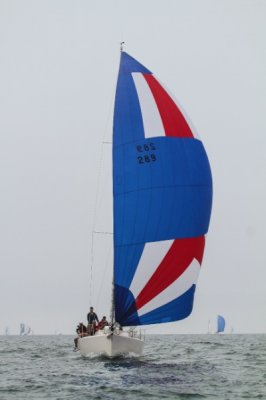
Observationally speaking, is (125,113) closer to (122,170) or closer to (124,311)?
(122,170)

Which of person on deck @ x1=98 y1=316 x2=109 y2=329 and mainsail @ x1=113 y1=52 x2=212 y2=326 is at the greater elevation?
mainsail @ x1=113 y1=52 x2=212 y2=326

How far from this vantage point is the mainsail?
22.8m

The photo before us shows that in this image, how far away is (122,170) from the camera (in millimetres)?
23750

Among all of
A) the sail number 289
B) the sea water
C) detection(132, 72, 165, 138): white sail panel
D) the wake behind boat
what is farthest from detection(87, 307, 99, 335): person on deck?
detection(132, 72, 165, 138): white sail panel

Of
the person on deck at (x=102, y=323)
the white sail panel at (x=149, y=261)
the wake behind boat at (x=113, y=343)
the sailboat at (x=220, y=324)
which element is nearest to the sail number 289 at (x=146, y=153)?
the white sail panel at (x=149, y=261)

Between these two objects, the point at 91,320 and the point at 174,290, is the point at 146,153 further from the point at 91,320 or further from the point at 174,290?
the point at 91,320

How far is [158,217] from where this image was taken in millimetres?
22922

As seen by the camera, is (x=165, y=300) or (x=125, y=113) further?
(x=125, y=113)

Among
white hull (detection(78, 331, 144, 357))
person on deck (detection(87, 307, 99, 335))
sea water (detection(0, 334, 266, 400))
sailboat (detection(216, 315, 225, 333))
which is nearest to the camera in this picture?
sea water (detection(0, 334, 266, 400))

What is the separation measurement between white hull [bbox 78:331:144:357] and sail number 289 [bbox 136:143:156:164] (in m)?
5.82

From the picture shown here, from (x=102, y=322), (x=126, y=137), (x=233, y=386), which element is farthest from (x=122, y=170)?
(x=233, y=386)

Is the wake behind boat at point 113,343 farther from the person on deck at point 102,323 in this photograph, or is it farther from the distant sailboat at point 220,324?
the distant sailboat at point 220,324

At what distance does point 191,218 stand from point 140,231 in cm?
173

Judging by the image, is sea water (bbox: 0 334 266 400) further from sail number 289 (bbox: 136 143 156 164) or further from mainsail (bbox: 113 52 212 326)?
sail number 289 (bbox: 136 143 156 164)
